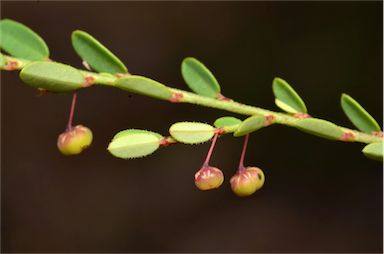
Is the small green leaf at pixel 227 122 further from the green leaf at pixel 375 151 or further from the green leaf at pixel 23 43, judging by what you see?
the green leaf at pixel 23 43

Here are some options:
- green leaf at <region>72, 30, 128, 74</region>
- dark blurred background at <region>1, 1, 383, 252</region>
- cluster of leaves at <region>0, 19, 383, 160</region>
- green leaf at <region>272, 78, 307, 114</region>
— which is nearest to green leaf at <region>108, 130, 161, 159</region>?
cluster of leaves at <region>0, 19, 383, 160</region>

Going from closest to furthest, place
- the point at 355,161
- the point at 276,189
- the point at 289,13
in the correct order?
the point at 289,13, the point at 355,161, the point at 276,189

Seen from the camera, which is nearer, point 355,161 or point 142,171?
point 355,161

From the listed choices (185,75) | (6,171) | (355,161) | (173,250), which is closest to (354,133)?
(185,75)

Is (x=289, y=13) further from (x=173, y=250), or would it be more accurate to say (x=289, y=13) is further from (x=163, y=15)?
(x=173, y=250)

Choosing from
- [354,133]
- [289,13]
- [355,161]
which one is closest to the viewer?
[354,133]

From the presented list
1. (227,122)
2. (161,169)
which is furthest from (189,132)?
(161,169)
